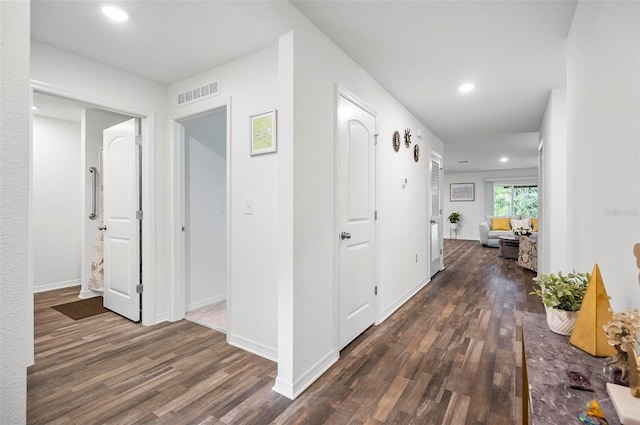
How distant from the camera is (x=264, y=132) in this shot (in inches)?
89.2

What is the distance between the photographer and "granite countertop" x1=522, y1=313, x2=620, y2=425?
72cm

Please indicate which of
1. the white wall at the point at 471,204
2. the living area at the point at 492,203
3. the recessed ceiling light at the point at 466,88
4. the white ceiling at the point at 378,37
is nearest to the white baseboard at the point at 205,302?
the white ceiling at the point at 378,37

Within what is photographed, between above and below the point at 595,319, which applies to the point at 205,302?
below

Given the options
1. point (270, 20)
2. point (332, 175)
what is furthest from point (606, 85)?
point (270, 20)

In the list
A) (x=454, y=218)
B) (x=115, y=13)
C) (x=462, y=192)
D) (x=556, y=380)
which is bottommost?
(x=556, y=380)

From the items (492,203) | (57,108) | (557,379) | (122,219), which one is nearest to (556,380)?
(557,379)

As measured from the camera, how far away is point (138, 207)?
295 centimetres

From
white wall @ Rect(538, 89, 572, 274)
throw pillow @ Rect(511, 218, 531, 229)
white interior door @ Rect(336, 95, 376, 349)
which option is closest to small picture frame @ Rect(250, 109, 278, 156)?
white interior door @ Rect(336, 95, 376, 349)

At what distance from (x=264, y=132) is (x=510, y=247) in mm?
6578

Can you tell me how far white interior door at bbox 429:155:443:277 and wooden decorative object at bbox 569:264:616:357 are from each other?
3778 millimetres

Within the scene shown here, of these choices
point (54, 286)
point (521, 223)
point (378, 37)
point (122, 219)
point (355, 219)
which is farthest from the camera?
point (521, 223)

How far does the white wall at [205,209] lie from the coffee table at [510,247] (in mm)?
6165

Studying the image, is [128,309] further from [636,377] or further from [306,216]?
[636,377]

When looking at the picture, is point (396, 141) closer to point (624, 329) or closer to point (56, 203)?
point (624, 329)
